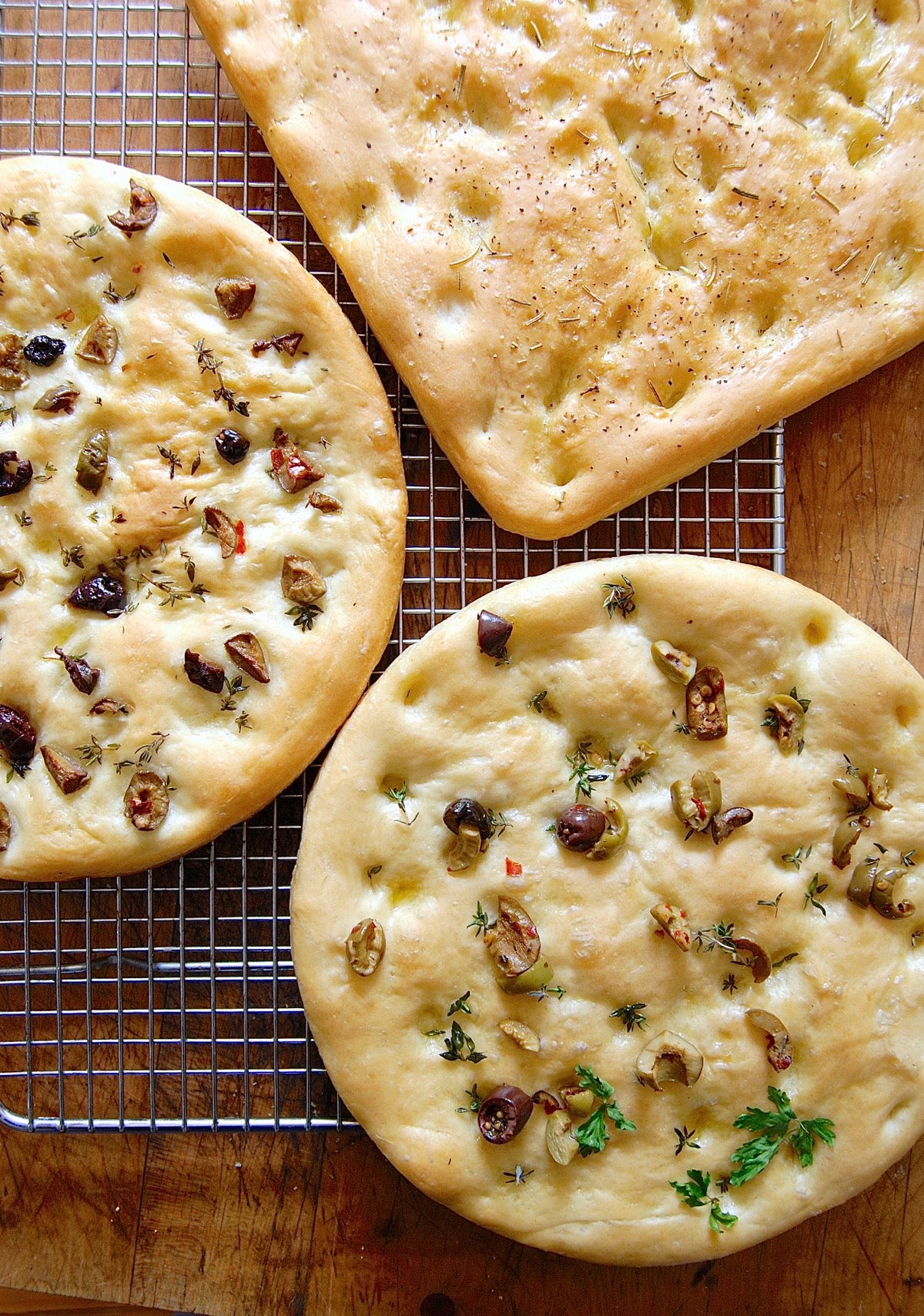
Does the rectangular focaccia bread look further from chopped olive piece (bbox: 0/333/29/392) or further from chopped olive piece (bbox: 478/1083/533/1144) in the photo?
chopped olive piece (bbox: 478/1083/533/1144)

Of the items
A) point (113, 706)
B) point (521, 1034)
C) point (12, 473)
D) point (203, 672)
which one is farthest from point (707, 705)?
point (12, 473)

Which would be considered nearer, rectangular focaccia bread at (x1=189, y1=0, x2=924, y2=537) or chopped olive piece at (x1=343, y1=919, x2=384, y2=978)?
chopped olive piece at (x1=343, y1=919, x2=384, y2=978)

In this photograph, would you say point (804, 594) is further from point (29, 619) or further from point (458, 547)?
point (29, 619)

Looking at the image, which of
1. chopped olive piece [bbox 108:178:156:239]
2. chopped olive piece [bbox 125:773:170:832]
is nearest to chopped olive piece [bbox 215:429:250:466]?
chopped olive piece [bbox 108:178:156:239]

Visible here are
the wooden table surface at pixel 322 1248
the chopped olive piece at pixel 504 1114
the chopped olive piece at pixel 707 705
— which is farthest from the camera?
the wooden table surface at pixel 322 1248

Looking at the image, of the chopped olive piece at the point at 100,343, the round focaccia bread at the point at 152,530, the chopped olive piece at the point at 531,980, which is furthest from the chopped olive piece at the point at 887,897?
the chopped olive piece at the point at 100,343

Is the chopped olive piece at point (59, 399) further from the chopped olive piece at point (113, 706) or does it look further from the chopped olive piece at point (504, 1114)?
the chopped olive piece at point (504, 1114)

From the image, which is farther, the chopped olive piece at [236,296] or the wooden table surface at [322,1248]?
the wooden table surface at [322,1248]

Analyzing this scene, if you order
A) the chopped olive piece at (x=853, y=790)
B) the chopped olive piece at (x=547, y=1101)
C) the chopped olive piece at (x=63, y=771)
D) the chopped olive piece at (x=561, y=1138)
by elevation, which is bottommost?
the chopped olive piece at (x=561, y=1138)
